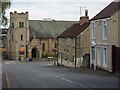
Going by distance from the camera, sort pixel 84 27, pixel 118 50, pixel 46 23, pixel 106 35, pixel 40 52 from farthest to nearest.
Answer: pixel 46 23, pixel 40 52, pixel 84 27, pixel 106 35, pixel 118 50

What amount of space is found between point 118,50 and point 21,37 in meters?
78.3

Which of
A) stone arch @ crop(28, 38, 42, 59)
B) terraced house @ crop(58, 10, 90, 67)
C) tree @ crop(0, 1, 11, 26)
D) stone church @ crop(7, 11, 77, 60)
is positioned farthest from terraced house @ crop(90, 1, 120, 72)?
stone arch @ crop(28, 38, 42, 59)

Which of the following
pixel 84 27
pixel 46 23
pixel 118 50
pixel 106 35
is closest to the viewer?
pixel 118 50

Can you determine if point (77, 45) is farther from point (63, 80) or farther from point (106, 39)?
point (63, 80)

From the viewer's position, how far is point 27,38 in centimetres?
10856

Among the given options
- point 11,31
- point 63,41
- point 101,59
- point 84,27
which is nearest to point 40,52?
point 11,31

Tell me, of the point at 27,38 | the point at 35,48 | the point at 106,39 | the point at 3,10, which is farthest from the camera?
the point at 27,38

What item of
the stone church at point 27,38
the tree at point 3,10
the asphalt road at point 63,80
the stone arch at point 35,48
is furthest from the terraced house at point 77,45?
the stone arch at point 35,48

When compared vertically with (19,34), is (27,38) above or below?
below

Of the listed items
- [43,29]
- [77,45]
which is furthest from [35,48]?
[77,45]

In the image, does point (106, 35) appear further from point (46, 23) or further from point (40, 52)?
point (46, 23)

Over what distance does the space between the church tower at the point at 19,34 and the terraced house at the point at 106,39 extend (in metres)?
65.7

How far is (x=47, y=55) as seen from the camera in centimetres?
10825

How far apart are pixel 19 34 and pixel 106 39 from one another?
74.3m
